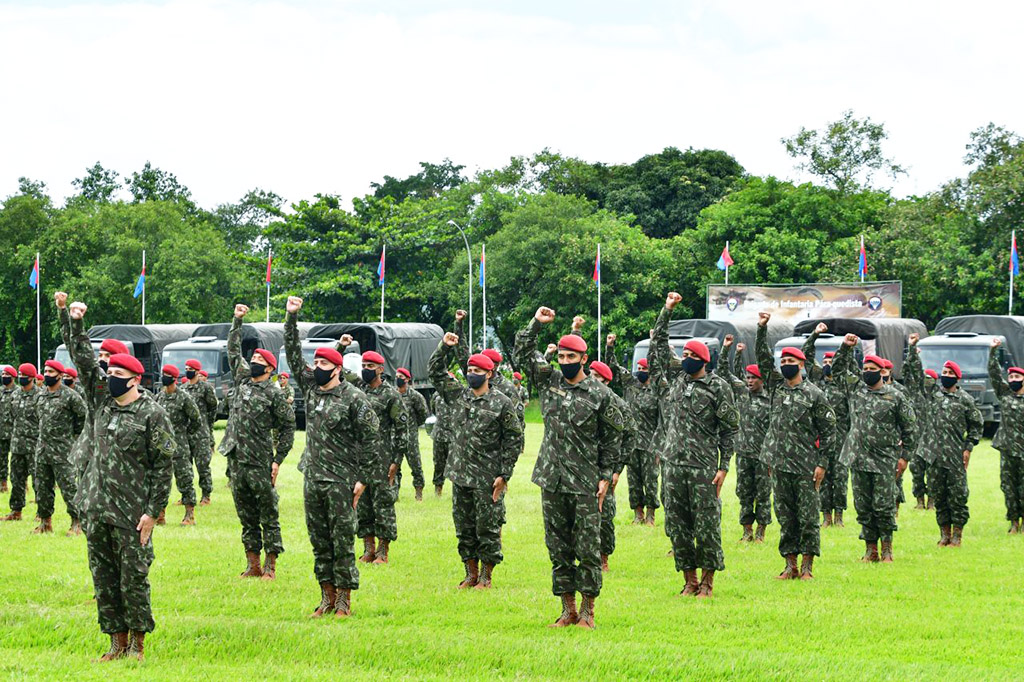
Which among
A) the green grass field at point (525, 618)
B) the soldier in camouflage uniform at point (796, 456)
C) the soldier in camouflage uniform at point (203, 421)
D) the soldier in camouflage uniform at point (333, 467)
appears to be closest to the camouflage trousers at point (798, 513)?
the soldier in camouflage uniform at point (796, 456)

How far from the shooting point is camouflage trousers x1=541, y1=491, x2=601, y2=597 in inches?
354

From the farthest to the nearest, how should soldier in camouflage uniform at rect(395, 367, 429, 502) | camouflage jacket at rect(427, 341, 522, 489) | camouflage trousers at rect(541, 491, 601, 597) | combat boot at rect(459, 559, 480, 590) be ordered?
soldier in camouflage uniform at rect(395, 367, 429, 502), combat boot at rect(459, 559, 480, 590), camouflage jacket at rect(427, 341, 522, 489), camouflage trousers at rect(541, 491, 601, 597)

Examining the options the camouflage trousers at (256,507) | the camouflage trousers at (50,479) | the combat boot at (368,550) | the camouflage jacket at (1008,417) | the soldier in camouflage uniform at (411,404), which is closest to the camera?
the camouflage trousers at (256,507)

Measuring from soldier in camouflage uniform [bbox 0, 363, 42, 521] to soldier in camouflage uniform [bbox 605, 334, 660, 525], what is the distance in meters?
7.33

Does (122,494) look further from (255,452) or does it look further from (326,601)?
(255,452)

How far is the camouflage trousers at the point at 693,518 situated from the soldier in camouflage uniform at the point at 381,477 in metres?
2.94

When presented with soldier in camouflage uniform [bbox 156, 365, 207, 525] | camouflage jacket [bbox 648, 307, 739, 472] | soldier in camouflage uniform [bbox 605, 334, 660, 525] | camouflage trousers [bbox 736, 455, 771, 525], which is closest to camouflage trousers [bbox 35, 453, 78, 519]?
soldier in camouflage uniform [bbox 156, 365, 207, 525]

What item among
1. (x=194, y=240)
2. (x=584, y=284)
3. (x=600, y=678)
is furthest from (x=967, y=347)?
(x=194, y=240)

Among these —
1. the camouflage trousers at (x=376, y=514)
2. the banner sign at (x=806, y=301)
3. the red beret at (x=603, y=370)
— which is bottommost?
the camouflage trousers at (x=376, y=514)

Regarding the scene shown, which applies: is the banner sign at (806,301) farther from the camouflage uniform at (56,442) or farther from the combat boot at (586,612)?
the combat boot at (586,612)

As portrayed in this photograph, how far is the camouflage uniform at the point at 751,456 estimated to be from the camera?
13.9m

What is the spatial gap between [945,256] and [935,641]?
3590 cm

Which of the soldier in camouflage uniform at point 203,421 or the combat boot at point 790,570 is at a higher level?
the soldier in camouflage uniform at point 203,421

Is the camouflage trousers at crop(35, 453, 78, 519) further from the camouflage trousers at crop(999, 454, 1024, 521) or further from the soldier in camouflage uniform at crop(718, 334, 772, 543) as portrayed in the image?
the camouflage trousers at crop(999, 454, 1024, 521)
